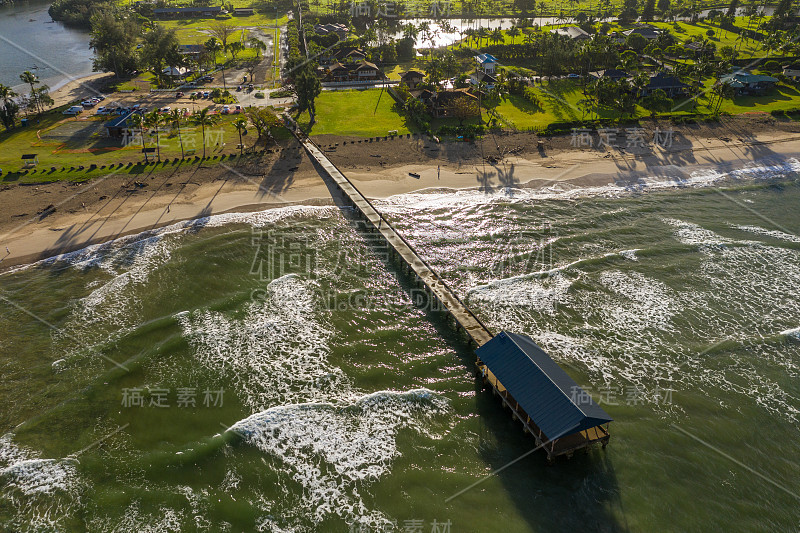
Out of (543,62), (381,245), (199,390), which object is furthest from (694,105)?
(199,390)

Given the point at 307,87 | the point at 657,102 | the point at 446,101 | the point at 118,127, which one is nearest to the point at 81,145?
the point at 118,127

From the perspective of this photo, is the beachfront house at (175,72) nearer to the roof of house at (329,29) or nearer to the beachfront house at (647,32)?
the roof of house at (329,29)

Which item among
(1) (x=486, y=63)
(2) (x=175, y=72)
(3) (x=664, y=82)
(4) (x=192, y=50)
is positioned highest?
(4) (x=192, y=50)

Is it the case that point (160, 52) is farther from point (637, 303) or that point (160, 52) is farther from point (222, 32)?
point (637, 303)

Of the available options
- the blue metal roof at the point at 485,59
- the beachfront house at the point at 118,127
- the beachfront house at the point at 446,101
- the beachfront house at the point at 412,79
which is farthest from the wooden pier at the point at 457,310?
the blue metal roof at the point at 485,59

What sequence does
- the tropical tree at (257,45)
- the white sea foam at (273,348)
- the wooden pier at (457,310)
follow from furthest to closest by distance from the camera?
1. the tropical tree at (257,45)
2. the white sea foam at (273,348)
3. the wooden pier at (457,310)

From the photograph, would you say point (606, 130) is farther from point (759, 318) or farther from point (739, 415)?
point (739, 415)

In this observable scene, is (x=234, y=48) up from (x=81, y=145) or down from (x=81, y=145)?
up
